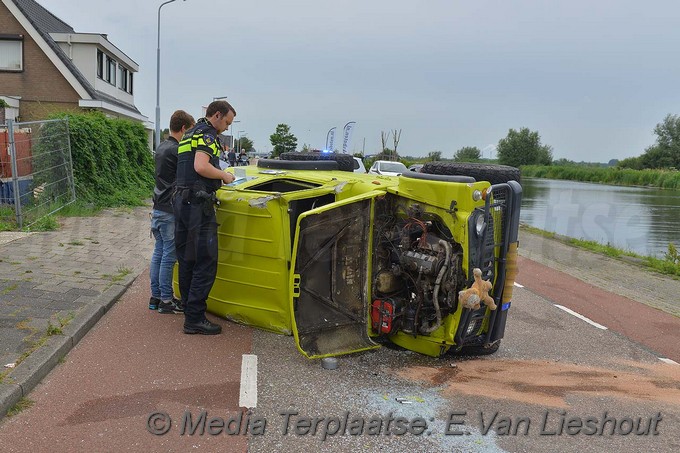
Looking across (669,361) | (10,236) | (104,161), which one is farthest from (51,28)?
(669,361)

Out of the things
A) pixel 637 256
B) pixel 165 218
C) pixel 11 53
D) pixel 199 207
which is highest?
pixel 11 53

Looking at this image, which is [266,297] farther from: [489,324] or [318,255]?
[489,324]

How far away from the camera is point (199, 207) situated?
550 centimetres

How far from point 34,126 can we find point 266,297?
30.9 ft

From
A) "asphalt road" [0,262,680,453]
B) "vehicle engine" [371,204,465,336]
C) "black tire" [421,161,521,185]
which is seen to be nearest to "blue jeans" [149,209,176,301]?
"asphalt road" [0,262,680,453]

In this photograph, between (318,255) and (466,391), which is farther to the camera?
(318,255)

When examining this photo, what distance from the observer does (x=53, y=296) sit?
6422 millimetres

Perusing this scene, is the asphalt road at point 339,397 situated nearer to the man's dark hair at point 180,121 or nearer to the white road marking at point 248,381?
the white road marking at point 248,381

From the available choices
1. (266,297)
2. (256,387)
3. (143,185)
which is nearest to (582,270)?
(266,297)

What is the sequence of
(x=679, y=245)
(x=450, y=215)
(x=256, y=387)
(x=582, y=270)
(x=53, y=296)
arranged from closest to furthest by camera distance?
(x=256, y=387) → (x=450, y=215) → (x=53, y=296) → (x=582, y=270) → (x=679, y=245)

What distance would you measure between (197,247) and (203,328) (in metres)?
0.78

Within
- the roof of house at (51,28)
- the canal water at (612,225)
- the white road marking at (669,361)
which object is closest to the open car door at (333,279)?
the white road marking at (669,361)

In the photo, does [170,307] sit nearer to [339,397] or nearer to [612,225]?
[339,397]

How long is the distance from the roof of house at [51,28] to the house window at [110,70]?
112 centimetres
